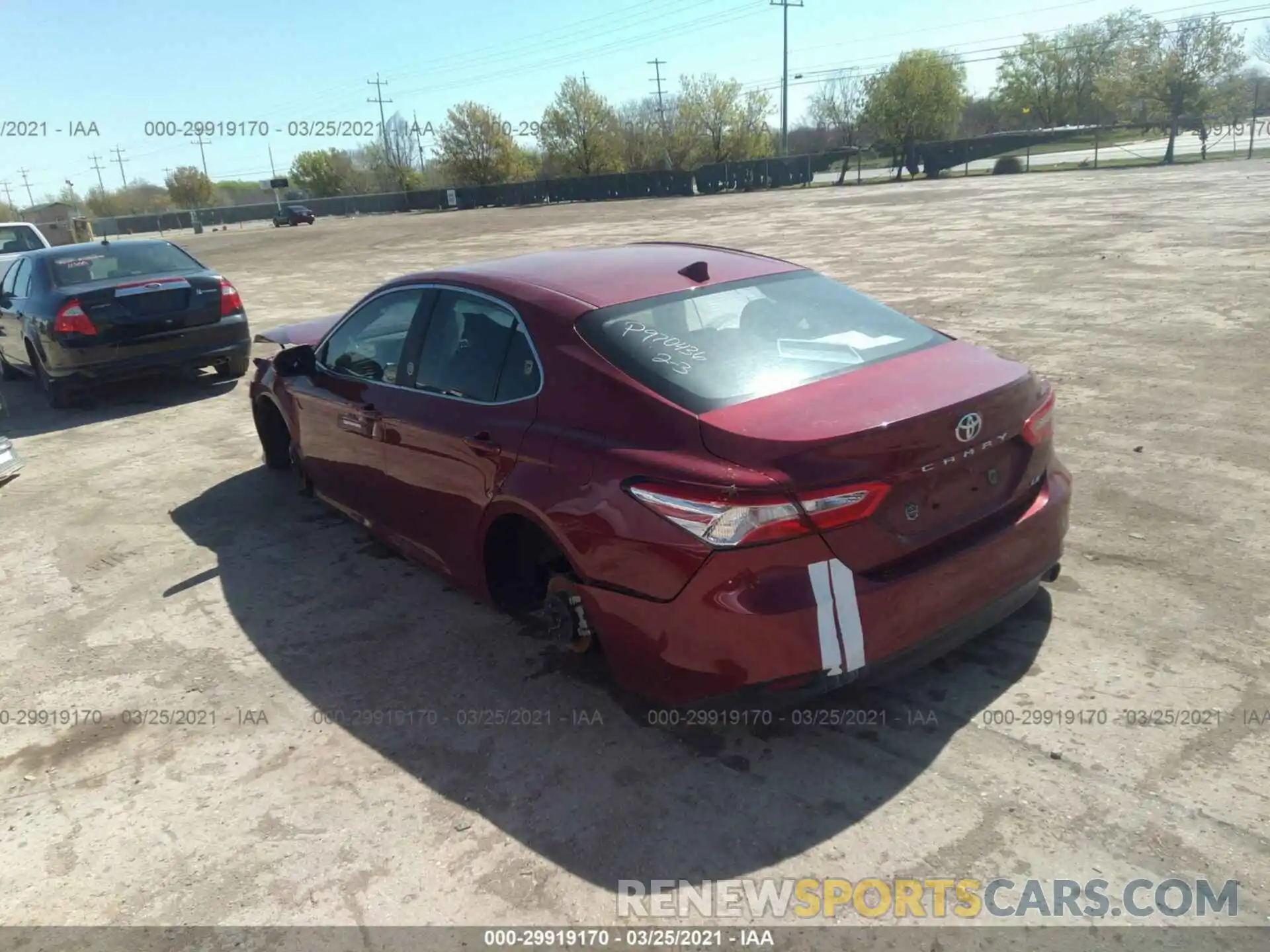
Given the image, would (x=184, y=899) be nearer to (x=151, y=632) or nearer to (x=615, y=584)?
(x=615, y=584)

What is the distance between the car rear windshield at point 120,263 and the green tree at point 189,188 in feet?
307

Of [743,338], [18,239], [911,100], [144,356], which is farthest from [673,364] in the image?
[911,100]

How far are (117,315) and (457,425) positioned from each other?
20.8ft

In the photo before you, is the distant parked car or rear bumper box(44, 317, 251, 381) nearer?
rear bumper box(44, 317, 251, 381)

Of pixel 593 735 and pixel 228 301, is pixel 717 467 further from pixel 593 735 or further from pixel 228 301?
pixel 228 301

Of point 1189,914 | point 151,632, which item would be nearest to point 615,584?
point 1189,914

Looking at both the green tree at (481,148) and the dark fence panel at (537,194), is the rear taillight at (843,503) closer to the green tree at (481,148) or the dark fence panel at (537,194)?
the dark fence panel at (537,194)

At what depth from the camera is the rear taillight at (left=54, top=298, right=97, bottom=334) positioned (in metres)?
8.41

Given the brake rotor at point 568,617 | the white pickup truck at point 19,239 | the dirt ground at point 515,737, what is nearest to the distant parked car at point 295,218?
the white pickup truck at point 19,239

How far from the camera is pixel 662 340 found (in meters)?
3.39

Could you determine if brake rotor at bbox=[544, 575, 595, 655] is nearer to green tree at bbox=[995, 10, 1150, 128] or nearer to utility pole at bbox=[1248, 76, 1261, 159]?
utility pole at bbox=[1248, 76, 1261, 159]

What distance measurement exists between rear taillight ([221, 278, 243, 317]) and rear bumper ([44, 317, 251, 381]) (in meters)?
0.09

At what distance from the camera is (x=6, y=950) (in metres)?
2.57

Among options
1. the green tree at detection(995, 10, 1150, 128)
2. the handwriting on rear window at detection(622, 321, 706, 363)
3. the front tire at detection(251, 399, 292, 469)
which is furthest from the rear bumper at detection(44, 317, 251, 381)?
the green tree at detection(995, 10, 1150, 128)
